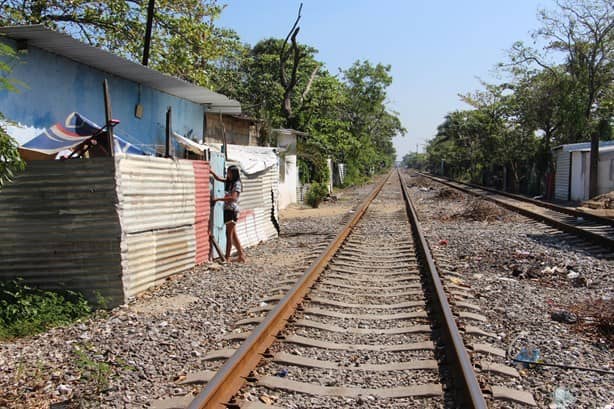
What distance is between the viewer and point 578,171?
28.1 meters

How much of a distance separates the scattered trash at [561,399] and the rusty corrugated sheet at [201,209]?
6.48 meters

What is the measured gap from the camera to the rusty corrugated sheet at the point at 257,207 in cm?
1212

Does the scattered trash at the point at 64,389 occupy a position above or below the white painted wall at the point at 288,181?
below

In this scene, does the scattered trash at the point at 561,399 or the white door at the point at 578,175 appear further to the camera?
the white door at the point at 578,175

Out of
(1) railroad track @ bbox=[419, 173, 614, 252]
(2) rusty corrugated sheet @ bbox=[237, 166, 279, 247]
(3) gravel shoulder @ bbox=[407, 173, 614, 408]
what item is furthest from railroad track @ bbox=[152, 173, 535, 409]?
(1) railroad track @ bbox=[419, 173, 614, 252]

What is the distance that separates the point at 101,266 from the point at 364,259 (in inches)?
190

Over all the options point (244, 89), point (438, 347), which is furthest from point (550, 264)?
point (244, 89)

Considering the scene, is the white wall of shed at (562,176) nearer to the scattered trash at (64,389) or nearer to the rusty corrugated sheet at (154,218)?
the rusty corrugated sheet at (154,218)

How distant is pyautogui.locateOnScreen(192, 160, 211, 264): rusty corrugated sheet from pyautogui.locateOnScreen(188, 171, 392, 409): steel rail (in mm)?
2652

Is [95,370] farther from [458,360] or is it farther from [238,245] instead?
[238,245]

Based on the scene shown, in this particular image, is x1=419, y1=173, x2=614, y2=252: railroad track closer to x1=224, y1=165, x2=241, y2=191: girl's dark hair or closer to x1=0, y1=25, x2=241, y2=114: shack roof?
x1=224, y1=165, x2=241, y2=191: girl's dark hair

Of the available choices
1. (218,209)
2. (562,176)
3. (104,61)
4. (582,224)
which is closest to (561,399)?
(218,209)

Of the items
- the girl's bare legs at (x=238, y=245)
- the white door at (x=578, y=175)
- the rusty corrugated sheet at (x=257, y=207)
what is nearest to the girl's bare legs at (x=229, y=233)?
the girl's bare legs at (x=238, y=245)

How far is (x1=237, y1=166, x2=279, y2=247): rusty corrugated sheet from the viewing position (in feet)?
39.8
